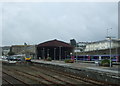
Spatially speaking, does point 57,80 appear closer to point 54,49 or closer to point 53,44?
point 54,49

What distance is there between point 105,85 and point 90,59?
160ft

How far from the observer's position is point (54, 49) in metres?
115

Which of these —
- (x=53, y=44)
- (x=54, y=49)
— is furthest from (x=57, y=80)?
(x=53, y=44)

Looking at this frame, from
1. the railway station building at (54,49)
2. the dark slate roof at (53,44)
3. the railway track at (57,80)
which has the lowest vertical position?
the railway track at (57,80)

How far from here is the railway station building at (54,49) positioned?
115438mm

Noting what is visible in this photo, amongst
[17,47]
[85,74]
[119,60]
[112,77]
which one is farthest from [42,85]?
[17,47]

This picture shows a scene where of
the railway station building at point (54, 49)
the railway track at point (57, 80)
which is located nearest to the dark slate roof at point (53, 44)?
the railway station building at point (54, 49)

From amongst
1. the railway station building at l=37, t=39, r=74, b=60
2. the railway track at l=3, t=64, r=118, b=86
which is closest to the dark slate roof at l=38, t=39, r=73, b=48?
the railway station building at l=37, t=39, r=74, b=60

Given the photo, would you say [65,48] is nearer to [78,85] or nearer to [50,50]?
[50,50]

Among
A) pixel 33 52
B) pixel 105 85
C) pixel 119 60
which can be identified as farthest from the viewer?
pixel 33 52

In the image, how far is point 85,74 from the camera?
26031mm

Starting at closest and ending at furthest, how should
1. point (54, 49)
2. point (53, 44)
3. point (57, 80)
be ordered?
point (57, 80), point (54, 49), point (53, 44)

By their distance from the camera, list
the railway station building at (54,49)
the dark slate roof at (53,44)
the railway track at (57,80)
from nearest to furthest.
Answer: the railway track at (57,80) < the railway station building at (54,49) < the dark slate roof at (53,44)

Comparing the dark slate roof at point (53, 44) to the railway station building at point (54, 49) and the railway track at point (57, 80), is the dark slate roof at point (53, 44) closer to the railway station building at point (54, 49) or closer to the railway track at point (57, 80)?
the railway station building at point (54, 49)
